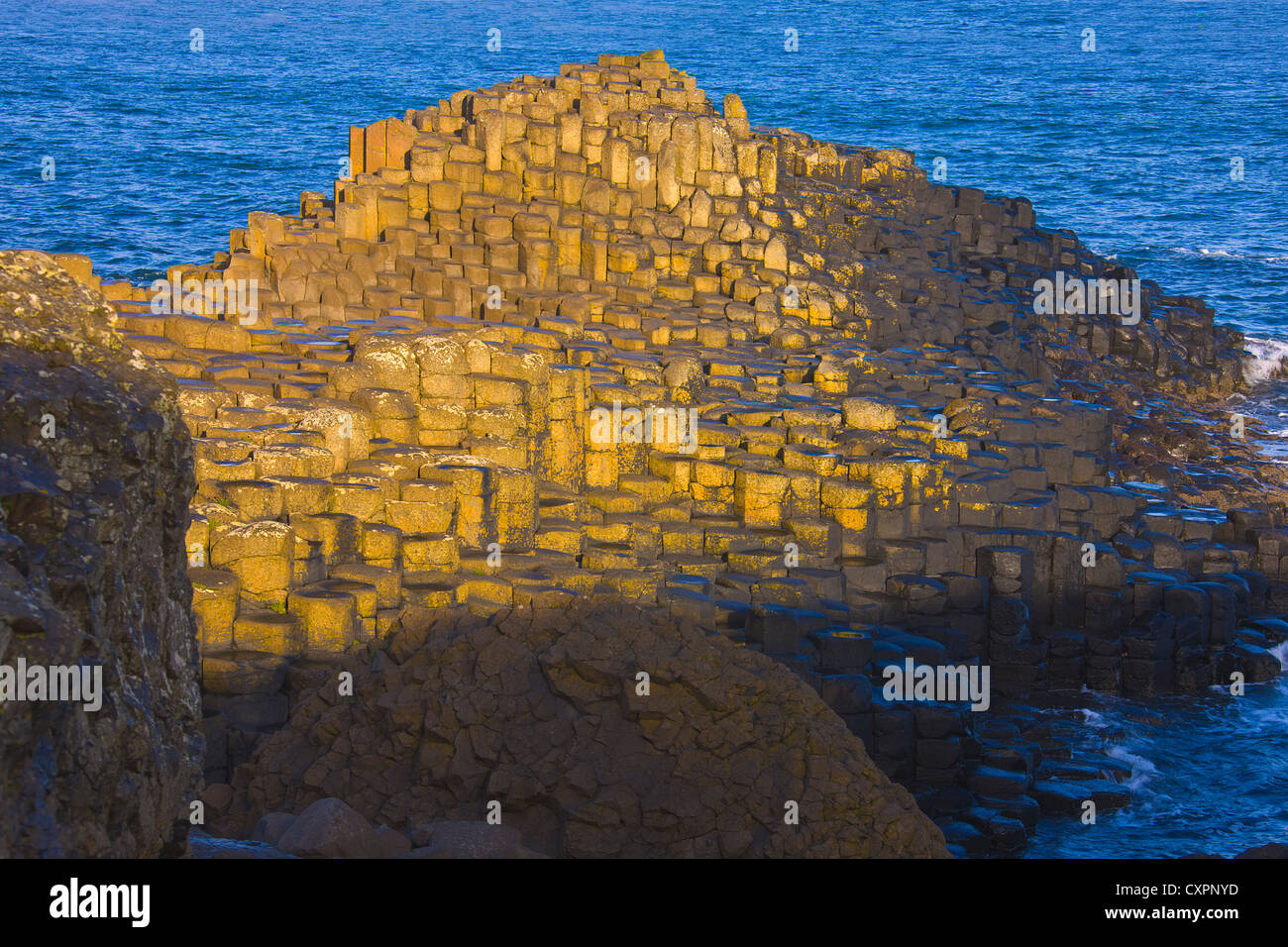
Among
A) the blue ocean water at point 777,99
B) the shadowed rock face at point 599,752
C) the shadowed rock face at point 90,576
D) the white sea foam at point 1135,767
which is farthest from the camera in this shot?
the blue ocean water at point 777,99

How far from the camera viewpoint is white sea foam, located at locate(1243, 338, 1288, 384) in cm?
4344

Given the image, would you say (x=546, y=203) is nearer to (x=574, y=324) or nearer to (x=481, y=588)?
(x=574, y=324)

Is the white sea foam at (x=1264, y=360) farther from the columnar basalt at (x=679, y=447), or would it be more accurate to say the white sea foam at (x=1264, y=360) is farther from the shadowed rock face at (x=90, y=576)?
the shadowed rock face at (x=90, y=576)

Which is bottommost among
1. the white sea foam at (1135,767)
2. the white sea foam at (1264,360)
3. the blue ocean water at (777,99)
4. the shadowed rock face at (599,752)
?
the white sea foam at (1135,767)

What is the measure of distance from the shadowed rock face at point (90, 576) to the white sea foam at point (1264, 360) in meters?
39.3

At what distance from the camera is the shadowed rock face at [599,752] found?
38.2 ft

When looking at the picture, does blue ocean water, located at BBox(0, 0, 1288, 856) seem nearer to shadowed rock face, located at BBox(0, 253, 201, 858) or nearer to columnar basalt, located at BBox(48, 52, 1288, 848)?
columnar basalt, located at BBox(48, 52, 1288, 848)

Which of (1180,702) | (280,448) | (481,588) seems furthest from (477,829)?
(1180,702)

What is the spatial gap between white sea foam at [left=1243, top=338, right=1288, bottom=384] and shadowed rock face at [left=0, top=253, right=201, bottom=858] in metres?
39.3

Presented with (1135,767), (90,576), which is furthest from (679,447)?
(90,576)

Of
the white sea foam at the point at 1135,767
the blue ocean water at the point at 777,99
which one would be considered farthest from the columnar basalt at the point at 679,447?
the blue ocean water at the point at 777,99

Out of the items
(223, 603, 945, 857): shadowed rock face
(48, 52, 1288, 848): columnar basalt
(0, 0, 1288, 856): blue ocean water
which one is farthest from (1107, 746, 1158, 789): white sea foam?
(223, 603, 945, 857): shadowed rock face

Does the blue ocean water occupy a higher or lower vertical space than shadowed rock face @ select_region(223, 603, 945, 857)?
higher

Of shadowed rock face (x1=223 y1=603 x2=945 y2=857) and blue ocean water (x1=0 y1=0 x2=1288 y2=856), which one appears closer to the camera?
shadowed rock face (x1=223 y1=603 x2=945 y2=857)
